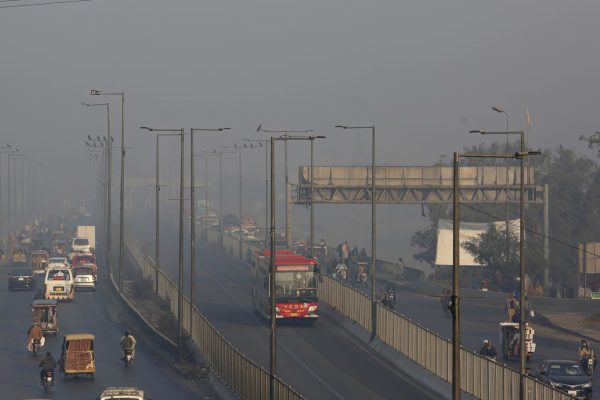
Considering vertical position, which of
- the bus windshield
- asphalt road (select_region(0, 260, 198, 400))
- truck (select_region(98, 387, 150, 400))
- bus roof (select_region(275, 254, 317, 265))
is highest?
bus roof (select_region(275, 254, 317, 265))

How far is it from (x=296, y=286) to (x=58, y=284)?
21.3 meters

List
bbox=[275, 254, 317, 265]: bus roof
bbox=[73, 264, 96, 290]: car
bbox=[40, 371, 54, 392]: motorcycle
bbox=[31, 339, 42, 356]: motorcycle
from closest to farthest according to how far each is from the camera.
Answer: bbox=[40, 371, 54, 392]: motorcycle < bbox=[31, 339, 42, 356]: motorcycle < bbox=[275, 254, 317, 265]: bus roof < bbox=[73, 264, 96, 290]: car

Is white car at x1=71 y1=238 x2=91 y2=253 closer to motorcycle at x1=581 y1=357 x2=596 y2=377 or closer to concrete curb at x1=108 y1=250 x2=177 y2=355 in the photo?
concrete curb at x1=108 y1=250 x2=177 y2=355

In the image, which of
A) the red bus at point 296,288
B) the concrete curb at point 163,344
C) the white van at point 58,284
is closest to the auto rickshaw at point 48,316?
the concrete curb at point 163,344

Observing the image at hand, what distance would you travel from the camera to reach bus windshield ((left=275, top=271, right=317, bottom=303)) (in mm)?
59188

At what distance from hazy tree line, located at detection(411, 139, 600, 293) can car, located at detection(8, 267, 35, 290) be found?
30417 mm

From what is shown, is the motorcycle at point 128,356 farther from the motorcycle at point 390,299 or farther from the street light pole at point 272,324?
the motorcycle at point 390,299

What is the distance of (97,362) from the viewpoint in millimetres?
51031

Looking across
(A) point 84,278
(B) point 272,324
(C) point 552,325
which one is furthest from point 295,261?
(A) point 84,278

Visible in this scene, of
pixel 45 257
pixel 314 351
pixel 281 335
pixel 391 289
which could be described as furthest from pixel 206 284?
pixel 314 351

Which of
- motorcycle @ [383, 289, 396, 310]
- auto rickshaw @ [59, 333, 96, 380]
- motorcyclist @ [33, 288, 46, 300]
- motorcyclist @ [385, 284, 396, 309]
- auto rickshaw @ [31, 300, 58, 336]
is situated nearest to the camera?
auto rickshaw @ [59, 333, 96, 380]

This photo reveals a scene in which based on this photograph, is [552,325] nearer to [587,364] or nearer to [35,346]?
[587,364]

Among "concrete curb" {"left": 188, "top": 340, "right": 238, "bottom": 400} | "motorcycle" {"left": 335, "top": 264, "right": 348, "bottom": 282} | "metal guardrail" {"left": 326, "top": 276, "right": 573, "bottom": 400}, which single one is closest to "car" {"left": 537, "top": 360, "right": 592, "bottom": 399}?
"metal guardrail" {"left": 326, "top": 276, "right": 573, "bottom": 400}

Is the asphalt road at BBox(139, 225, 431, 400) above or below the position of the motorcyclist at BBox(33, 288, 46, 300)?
below
